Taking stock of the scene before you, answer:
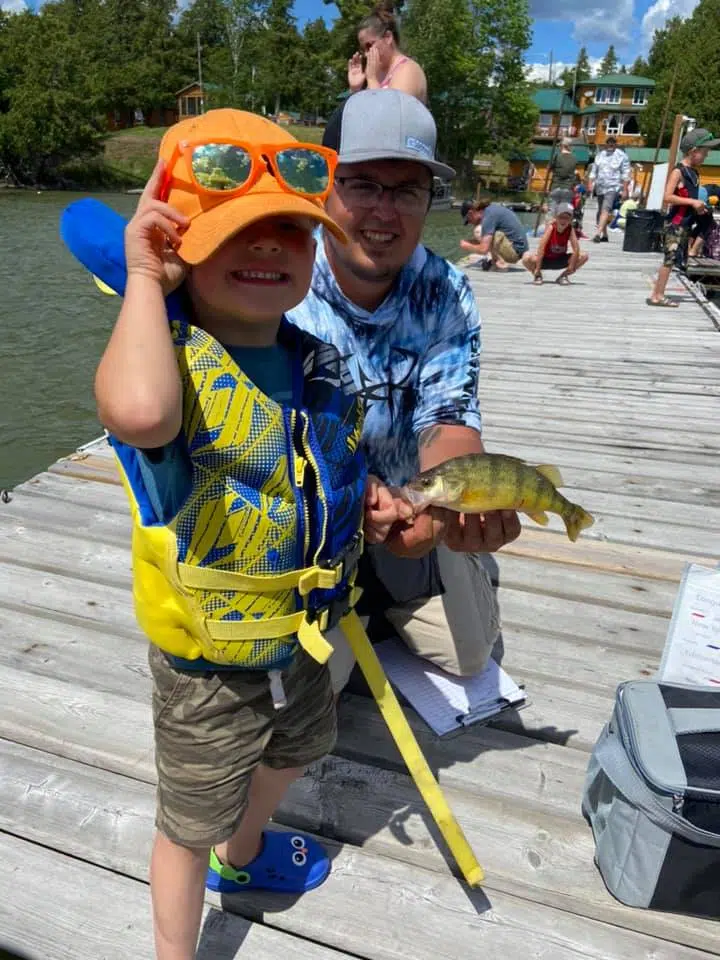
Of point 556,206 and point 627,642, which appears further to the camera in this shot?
point 556,206

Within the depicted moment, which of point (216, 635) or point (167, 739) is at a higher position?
point (216, 635)

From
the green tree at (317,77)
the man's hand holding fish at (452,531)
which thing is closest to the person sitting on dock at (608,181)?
the man's hand holding fish at (452,531)

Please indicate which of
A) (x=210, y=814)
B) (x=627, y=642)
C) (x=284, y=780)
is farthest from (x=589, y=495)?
(x=210, y=814)

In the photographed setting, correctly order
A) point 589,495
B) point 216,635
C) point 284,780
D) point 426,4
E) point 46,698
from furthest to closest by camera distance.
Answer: point 426,4 < point 589,495 < point 46,698 < point 284,780 < point 216,635

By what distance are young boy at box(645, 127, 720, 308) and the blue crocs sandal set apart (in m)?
9.82

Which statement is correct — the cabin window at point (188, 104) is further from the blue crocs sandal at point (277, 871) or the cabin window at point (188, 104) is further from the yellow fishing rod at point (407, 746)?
the blue crocs sandal at point (277, 871)

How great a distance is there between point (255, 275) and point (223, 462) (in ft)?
1.29

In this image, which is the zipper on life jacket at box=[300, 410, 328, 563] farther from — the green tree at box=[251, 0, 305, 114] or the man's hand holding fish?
the green tree at box=[251, 0, 305, 114]

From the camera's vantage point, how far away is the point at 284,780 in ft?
6.47

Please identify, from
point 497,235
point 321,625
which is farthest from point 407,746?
point 497,235

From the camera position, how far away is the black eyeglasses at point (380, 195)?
2.38 meters

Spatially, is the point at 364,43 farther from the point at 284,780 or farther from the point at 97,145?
the point at 97,145

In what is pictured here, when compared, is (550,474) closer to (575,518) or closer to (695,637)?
(575,518)

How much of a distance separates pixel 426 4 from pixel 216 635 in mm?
73619
